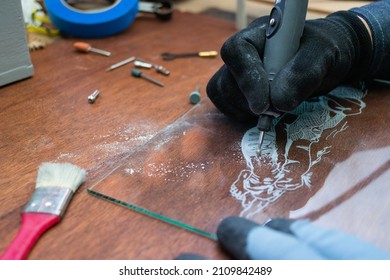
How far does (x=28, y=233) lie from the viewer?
1.32 feet

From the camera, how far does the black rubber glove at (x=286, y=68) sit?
1.67 feet

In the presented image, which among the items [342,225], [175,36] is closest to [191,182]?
[342,225]

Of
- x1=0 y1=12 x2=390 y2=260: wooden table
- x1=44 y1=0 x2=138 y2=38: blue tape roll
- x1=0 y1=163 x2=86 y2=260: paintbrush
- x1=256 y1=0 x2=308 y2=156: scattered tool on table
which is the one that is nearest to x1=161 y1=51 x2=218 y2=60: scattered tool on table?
x1=0 y1=12 x2=390 y2=260: wooden table

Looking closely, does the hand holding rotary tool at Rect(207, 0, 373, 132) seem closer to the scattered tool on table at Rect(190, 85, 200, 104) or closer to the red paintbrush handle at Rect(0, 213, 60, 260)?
the scattered tool on table at Rect(190, 85, 200, 104)

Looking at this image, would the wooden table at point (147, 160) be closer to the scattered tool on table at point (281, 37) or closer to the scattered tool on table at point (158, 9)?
the scattered tool on table at point (281, 37)

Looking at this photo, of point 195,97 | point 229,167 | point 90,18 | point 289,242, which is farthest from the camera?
point 90,18

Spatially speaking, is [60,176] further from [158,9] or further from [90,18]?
[158,9]

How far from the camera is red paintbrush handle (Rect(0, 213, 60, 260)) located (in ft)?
1.25

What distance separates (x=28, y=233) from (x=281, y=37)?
1.18 feet

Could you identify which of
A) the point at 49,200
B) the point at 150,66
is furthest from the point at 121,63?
the point at 49,200

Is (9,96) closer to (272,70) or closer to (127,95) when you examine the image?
(127,95)

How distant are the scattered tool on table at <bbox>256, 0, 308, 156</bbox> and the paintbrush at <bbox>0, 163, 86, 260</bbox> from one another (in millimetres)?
227

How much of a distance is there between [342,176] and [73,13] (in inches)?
24.8

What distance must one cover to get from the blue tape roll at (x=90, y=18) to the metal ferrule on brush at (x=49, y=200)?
0.51 m
